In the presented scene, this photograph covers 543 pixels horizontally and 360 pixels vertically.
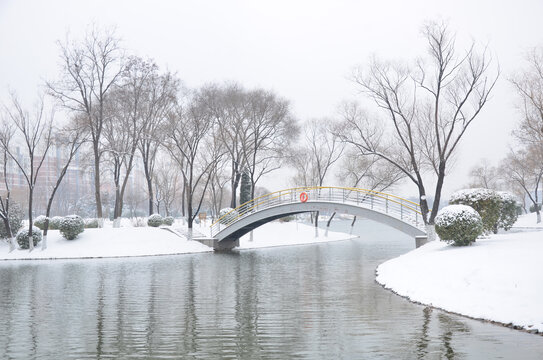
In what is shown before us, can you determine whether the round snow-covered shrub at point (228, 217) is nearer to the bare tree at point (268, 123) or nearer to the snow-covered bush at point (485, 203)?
the bare tree at point (268, 123)

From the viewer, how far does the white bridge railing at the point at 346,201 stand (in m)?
28.7

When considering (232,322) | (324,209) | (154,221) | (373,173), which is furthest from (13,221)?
(373,173)

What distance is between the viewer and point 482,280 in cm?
1282

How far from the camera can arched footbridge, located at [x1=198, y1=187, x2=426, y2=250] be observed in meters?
28.7

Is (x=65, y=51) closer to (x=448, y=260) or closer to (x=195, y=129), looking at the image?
(x=195, y=129)

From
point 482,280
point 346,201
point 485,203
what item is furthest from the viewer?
point 346,201

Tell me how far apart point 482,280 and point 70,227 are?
1083 inches

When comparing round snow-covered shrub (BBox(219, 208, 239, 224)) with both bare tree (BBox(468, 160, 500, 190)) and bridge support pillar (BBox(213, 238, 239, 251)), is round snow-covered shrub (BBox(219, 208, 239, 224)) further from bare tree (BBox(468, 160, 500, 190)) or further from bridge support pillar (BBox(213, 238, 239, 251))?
bare tree (BBox(468, 160, 500, 190))

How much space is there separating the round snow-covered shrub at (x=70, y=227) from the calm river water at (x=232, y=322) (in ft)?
42.1

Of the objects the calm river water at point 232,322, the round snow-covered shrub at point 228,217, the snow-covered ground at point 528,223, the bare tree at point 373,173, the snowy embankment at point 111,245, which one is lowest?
the calm river water at point 232,322

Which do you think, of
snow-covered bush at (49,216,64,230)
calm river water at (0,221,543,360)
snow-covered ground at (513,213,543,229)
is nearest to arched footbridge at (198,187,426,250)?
calm river water at (0,221,543,360)

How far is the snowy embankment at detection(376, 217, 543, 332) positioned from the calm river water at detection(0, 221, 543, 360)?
0.52 m

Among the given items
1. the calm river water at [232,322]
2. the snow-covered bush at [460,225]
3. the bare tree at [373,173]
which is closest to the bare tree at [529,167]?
the bare tree at [373,173]

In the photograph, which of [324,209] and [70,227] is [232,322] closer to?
[324,209]
